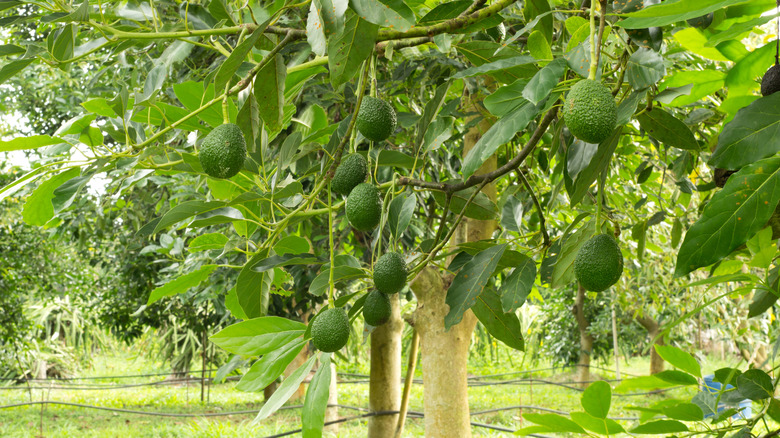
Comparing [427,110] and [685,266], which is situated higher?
[427,110]

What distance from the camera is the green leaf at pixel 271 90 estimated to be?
61 centimetres

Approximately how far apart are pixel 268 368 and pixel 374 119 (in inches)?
12.0

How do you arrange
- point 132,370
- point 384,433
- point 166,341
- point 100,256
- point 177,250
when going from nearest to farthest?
point 177,250 < point 384,433 < point 100,256 < point 166,341 < point 132,370

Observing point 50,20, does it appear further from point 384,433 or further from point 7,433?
point 7,433

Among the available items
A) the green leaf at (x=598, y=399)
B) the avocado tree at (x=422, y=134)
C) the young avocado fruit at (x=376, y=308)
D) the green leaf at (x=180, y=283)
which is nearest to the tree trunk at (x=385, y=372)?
the avocado tree at (x=422, y=134)

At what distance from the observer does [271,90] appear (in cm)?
63

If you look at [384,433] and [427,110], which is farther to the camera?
[384,433]

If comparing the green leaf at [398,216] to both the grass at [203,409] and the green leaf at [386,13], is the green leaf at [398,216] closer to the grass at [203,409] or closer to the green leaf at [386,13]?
the green leaf at [386,13]

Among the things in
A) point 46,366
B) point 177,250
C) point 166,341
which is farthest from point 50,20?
point 46,366

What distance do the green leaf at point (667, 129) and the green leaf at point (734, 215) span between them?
207 millimetres

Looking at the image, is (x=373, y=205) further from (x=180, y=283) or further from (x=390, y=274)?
(x=180, y=283)

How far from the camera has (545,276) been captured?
90cm

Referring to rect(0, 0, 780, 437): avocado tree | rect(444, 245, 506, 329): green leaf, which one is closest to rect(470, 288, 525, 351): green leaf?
rect(0, 0, 780, 437): avocado tree

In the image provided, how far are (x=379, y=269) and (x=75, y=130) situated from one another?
487 millimetres
